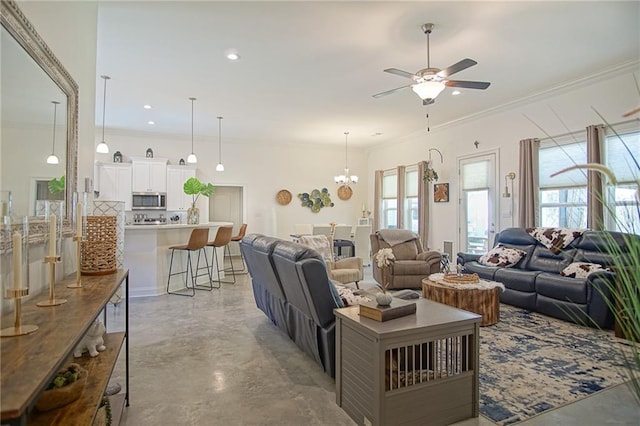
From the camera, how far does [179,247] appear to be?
545cm

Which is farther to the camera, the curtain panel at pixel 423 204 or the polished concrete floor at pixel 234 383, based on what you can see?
the curtain panel at pixel 423 204

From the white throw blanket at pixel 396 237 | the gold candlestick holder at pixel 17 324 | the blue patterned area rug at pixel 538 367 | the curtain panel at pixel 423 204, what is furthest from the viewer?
the curtain panel at pixel 423 204

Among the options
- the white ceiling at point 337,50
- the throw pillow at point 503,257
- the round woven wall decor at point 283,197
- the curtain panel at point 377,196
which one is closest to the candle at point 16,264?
the white ceiling at point 337,50

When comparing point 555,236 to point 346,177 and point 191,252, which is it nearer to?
point 346,177

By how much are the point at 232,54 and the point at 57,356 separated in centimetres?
385

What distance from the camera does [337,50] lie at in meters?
4.07

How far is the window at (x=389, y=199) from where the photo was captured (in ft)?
30.1

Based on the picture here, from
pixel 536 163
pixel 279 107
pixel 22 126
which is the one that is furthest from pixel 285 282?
pixel 536 163

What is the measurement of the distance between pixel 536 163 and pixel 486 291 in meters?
2.77

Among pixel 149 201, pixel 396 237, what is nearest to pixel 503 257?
pixel 396 237

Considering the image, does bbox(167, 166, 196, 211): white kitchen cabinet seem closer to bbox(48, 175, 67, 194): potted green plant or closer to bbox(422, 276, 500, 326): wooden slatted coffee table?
bbox(422, 276, 500, 326): wooden slatted coffee table

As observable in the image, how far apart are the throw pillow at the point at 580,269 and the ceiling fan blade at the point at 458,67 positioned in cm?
274

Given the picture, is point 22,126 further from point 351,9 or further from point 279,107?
point 279,107

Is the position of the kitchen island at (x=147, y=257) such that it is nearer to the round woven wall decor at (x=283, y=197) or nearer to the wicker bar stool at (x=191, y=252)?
the wicker bar stool at (x=191, y=252)
